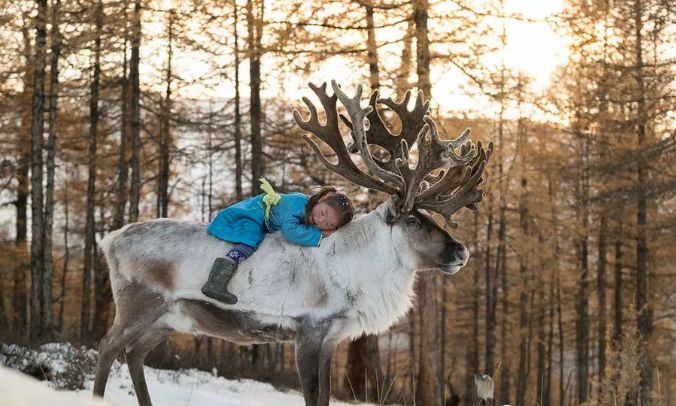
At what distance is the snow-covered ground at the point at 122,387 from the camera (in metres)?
1.01

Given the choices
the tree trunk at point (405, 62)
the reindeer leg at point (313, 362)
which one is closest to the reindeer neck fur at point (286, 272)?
the reindeer leg at point (313, 362)

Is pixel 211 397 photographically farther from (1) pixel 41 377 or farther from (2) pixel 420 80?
(2) pixel 420 80

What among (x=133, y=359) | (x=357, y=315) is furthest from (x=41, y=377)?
(x=357, y=315)

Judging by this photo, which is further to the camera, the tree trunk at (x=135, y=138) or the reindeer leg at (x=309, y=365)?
the tree trunk at (x=135, y=138)

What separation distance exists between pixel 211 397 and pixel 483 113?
7.01 m

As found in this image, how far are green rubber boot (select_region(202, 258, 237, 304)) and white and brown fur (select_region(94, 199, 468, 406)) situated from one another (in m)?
0.10

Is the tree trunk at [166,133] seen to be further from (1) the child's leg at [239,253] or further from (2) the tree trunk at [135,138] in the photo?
(1) the child's leg at [239,253]

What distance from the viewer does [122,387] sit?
7.98m

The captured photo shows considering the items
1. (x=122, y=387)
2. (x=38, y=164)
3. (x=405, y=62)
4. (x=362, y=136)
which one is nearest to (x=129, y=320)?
(x=362, y=136)

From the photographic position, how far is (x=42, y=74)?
14.3 m

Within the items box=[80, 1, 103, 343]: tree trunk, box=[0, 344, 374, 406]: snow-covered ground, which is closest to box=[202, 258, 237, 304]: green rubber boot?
box=[0, 344, 374, 406]: snow-covered ground

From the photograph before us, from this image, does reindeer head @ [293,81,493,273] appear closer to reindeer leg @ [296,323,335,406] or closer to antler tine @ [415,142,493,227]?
antler tine @ [415,142,493,227]

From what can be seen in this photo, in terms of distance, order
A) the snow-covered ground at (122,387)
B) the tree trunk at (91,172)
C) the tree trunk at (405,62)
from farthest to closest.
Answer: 1. the tree trunk at (91,172)
2. the tree trunk at (405,62)
3. the snow-covered ground at (122,387)

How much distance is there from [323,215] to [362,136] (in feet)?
2.19
